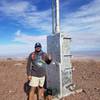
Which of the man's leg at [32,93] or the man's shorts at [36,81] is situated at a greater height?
the man's shorts at [36,81]

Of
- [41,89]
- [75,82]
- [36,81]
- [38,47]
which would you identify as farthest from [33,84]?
[75,82]

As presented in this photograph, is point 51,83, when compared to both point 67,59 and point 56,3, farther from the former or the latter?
point 56,3

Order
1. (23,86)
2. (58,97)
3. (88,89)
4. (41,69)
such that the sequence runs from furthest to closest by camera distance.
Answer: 1. (23,86)
2. (88,89)
3. (58,97)
4. (41,69)

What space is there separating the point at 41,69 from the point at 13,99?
2.07 metres

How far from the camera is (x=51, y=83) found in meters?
9.97

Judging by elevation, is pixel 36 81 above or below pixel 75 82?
above

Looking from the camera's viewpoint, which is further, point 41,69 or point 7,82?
point 7,82

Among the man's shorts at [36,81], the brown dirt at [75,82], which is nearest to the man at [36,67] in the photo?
the man's shorts at [36,81]

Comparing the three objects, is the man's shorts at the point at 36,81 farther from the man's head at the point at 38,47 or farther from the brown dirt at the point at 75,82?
the brown dirt at the point at 75,82

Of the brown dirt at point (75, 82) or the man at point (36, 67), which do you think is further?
the brown dirt at point (75, 82)

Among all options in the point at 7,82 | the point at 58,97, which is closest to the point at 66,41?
the point at 58,97

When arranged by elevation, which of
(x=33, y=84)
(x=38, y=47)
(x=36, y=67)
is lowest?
(x=33, y=84)

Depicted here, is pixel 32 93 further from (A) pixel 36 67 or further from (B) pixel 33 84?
(A) pixel 36 67

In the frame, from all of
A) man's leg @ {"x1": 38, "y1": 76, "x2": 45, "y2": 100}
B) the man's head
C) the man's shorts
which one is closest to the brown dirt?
man's leg @ {"x1": 38, "y1": 76, "x2": 45, "y2": 100}
